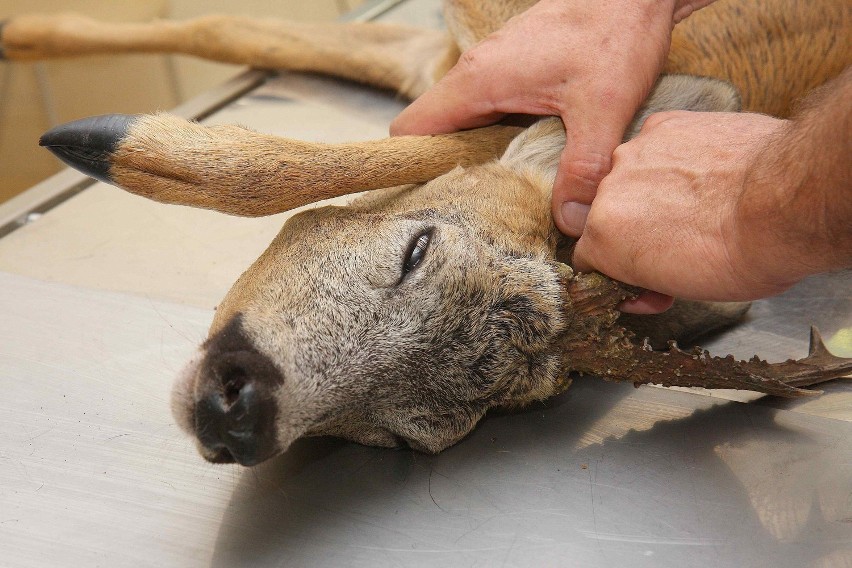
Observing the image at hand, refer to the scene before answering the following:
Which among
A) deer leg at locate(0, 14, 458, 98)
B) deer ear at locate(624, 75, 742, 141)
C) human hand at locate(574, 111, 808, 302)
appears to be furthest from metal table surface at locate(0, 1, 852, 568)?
deer leg at locate(0, 14, 458, 98)

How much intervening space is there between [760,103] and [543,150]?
32.0 inches

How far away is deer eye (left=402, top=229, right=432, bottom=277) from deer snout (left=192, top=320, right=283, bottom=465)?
1.26 feet

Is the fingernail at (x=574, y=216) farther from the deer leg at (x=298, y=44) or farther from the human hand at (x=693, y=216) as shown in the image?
the deer leg at (x=298, y=44)

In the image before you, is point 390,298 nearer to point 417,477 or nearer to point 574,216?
point 417,477

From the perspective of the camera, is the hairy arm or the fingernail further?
the fingernail

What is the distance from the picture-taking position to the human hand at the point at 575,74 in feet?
6.44

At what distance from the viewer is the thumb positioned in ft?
6.39

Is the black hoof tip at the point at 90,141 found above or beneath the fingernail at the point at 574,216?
above

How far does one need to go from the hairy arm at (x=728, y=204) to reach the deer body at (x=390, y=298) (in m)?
0.16

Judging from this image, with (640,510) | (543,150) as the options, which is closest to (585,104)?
(543,150)

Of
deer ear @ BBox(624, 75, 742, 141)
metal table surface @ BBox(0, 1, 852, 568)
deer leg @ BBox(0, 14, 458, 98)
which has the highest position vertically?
deer ear @ BBox(624, 75, 742, 141)

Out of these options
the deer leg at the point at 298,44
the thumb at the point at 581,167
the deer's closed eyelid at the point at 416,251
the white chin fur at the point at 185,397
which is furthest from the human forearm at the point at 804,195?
the deer leg at the point at 298,44

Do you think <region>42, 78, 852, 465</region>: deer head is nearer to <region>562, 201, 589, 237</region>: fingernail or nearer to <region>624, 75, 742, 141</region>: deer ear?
<region>562, 201, 589, 237</region>: fingernail

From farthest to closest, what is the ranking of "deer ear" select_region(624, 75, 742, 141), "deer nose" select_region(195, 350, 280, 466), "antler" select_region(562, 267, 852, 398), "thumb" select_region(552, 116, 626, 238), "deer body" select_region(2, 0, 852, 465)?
1. "deer ear" select_region(624, 75, 742, 141)
2. "thumb" select_region(552, 116, 626, 238)
3. "antler" select_region(562, 267, 852, 398)
4. "deer body" select_region(2, 0, 852, 465)
5. "deer nose" select_region(195, 350, 280, 466)
